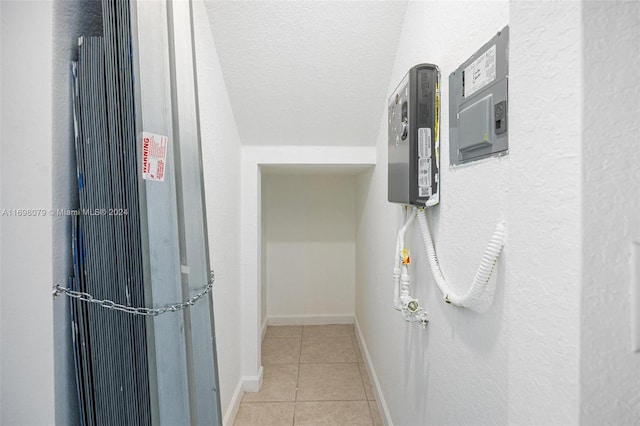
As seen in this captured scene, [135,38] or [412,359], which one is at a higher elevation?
[135,38]

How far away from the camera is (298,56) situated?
59.2 inches

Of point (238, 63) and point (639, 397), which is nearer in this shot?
point (639, 397)

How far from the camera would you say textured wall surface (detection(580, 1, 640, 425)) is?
0.34m

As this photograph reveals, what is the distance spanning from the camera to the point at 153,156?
0.79 metres

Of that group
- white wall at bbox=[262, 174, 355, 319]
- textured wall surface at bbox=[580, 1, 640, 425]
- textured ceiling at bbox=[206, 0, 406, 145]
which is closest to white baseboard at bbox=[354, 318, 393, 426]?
white wall at bbox=[262, 174, 355, 319]

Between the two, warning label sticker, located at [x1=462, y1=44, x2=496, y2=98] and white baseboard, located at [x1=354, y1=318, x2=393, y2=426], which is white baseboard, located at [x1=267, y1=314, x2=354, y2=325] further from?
warning label sticker, located at [x1=462, y1=44, x2=496, y2=98]

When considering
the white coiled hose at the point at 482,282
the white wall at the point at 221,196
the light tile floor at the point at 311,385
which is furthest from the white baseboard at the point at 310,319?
the white coiled hose at the point at 482,282

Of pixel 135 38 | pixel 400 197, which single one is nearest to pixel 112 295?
pixel 135 38

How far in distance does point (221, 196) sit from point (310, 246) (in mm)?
1694

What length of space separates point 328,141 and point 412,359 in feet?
4.55

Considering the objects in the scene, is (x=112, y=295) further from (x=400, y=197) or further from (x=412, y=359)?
(x=412, y=359)

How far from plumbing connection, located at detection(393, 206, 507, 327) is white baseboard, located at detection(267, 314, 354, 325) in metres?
2.11

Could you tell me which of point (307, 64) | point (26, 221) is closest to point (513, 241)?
point (26, 221)

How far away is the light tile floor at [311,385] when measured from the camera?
1.74 metres
